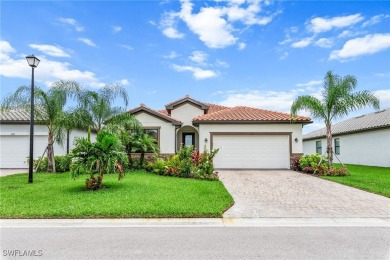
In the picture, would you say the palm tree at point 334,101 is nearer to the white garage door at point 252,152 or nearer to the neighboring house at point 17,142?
the white garage door at point 252,152

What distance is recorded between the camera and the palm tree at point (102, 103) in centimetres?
1512

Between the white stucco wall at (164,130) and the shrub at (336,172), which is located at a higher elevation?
the white stucco wall at (164,130)

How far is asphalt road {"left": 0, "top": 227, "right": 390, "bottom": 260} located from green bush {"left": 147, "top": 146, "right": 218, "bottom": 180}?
7284mm

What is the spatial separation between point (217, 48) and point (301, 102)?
6.40m

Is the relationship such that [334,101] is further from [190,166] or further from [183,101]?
[183,101]

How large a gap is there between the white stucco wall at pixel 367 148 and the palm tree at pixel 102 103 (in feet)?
59.9

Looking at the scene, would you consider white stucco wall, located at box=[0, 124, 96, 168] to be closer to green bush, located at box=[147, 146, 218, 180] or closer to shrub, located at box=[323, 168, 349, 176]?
green bush, located at box=[147, 146, 218, 180]

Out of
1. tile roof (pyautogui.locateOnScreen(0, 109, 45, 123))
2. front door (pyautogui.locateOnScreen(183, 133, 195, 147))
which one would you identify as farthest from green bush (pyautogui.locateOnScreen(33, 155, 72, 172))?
front door (pyautogui.locateOnScreen(183, 133, 195, 147))

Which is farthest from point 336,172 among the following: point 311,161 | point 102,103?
point 102,103

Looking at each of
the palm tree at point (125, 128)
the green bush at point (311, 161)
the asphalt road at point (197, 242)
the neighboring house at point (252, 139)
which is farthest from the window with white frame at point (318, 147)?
the asphalt road at point (197, 242)

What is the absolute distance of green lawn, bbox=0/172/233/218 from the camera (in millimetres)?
6438

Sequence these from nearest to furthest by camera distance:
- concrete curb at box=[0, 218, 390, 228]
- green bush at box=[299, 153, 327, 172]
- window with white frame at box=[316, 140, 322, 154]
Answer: concrete curb at box=[0, 218, 390, 228], green bush at box=[299, 153, 327, 172], window with white frame at box=[316, 140, 322, 154]

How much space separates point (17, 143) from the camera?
1848 cm

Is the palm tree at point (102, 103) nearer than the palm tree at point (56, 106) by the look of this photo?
No
